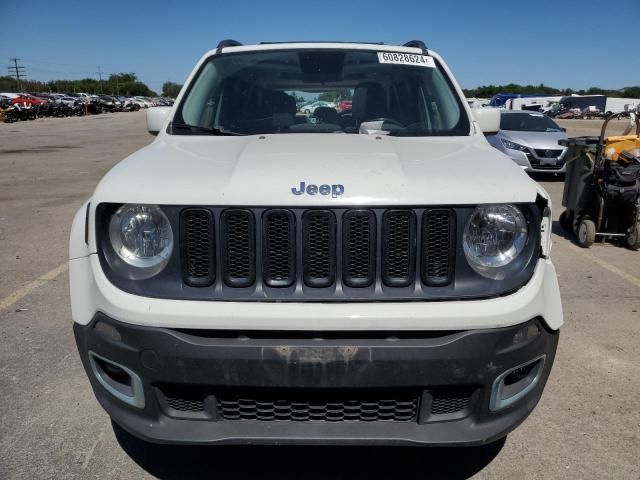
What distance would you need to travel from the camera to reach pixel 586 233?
693 cm

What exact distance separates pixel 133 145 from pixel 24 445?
64.9 feet

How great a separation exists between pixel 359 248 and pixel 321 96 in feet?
6.35

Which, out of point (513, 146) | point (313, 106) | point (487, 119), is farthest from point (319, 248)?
point (513, 146)

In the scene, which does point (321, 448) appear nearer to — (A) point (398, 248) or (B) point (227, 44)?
(A) point (398, 248)

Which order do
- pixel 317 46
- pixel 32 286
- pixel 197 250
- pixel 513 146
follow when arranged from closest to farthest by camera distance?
pixel 197 250 < pixel 317 46 < pixel 32 286 < pixel 513 146

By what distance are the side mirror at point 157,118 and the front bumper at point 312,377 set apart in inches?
66.2

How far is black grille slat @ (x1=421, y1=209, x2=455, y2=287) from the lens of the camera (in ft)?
7.17

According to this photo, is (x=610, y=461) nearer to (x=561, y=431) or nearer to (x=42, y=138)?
(x=561, y=431)

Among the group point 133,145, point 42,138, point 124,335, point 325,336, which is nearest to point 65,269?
point 124,335

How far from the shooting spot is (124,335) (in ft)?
7.09

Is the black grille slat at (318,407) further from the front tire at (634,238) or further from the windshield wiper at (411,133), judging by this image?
the front tire at (634,238)

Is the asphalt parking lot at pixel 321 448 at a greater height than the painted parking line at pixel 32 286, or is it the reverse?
the asphalt parking lot at pixel 321 448

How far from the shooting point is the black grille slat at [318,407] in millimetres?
2195

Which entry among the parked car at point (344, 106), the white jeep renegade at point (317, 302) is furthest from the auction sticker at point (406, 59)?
the white jeep renegade at point (317, 302)
